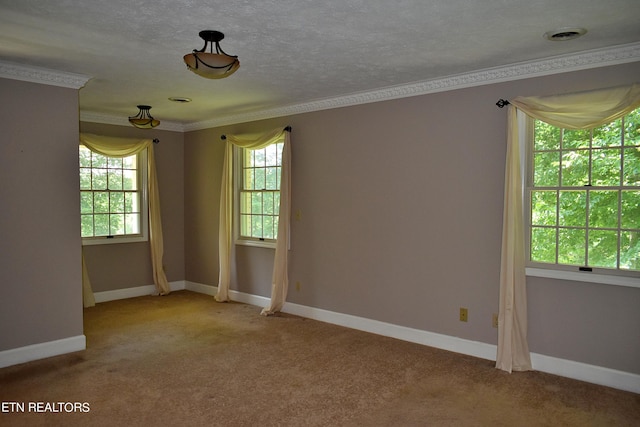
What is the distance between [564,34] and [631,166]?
1171mm

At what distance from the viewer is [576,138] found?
3.91 m

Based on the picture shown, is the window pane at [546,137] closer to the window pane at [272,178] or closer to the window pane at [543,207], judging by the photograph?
the window pane at [543,207]

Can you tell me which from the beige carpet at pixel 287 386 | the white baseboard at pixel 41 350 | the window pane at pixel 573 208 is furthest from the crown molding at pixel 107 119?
the window pane at pixel 573 208

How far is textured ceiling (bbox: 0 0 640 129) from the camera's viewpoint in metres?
2.82

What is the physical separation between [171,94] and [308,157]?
1.68 m

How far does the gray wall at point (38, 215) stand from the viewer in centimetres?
414

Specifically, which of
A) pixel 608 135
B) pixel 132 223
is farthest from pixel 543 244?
pixel 132 223

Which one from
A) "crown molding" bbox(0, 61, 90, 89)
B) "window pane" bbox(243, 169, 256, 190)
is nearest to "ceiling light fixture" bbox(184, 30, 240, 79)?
"crown molding" bbox(0, 61, 90, 89)

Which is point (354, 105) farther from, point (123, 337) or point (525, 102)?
point (123, 337)

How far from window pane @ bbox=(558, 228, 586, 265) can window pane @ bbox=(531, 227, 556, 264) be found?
2.1 inches

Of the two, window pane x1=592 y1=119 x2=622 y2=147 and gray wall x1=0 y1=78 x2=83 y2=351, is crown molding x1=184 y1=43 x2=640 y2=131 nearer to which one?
window pane x1=592 y1=119 x2=622 y2=147

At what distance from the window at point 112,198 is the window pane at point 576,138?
546 cm

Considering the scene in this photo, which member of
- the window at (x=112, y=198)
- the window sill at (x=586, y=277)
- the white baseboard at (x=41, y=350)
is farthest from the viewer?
the window at (x=112, y=198)

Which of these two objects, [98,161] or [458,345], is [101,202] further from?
[458,345]
